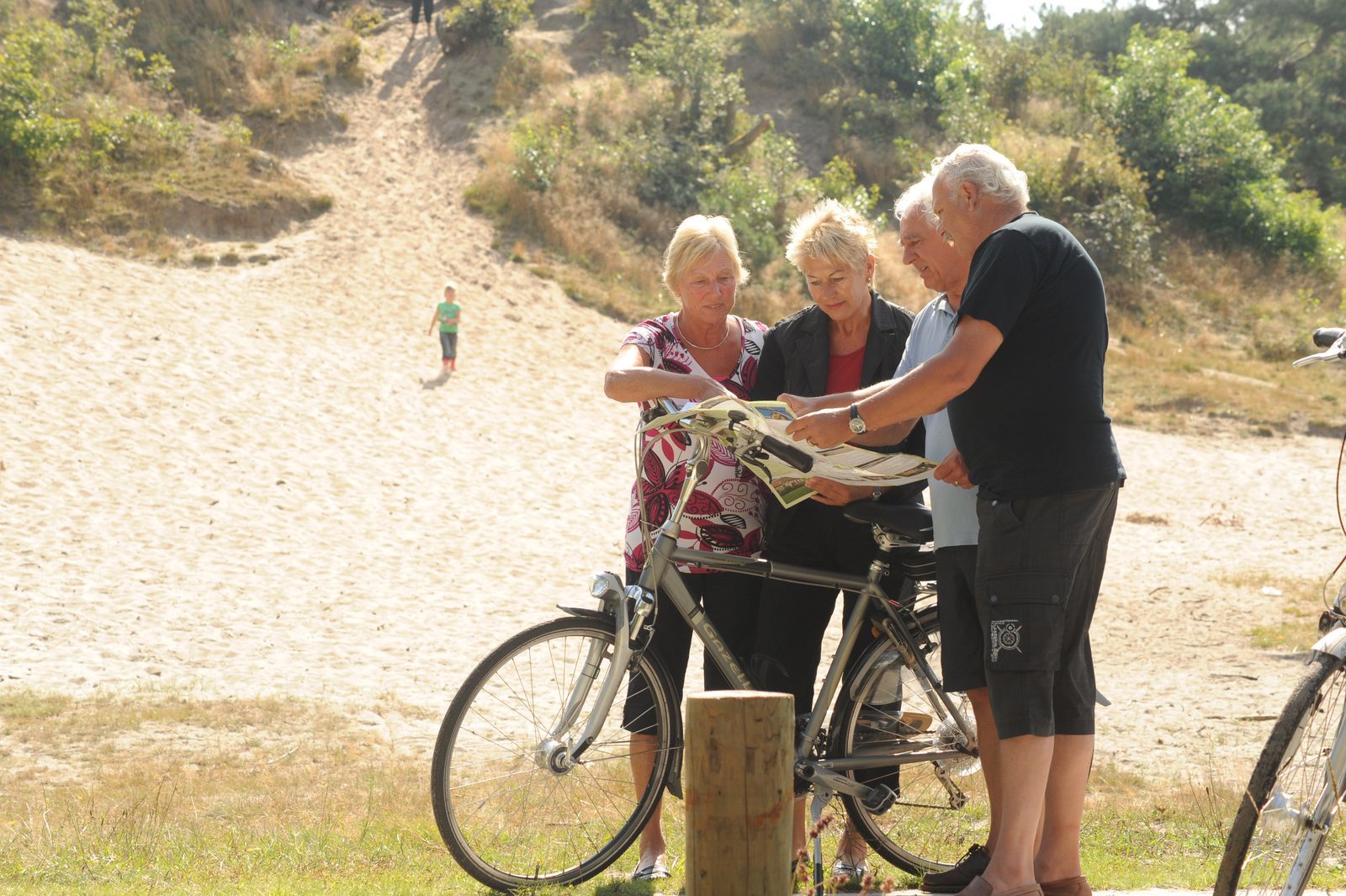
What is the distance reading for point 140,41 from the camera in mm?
27781

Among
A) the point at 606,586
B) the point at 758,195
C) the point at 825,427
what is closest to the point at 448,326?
the point at 758,195

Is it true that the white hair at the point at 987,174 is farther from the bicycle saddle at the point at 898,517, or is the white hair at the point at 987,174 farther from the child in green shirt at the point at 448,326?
the child in green shirt at the point at 448,326

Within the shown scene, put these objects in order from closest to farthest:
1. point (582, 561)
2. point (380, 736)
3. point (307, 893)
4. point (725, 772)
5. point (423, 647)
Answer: point (725, 772) < point (307, 893) < point (380, 736) < point (423, 647) < point (582, 561)

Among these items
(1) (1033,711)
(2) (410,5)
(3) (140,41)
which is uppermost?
(2) (410,5)

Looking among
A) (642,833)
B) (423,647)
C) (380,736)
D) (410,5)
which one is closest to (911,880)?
(642,833)

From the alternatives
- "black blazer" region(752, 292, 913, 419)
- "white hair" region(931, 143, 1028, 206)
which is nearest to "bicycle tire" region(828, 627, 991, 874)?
"black blazer" region(752, 292, 913, 419)

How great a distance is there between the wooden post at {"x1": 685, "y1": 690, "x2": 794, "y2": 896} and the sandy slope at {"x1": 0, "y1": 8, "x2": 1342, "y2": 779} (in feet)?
16.6

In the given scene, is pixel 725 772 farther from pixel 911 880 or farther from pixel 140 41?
pixel 140 41

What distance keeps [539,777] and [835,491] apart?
1.25 meters

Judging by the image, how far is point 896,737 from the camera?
4043mm

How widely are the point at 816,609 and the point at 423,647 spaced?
6336mm

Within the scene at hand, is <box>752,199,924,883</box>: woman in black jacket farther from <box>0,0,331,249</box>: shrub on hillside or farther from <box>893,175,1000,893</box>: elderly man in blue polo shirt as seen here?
<box>0,0,331,249</box>: shrub on hillside

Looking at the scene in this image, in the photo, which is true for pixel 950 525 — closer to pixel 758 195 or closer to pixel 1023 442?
pixel 1023 442

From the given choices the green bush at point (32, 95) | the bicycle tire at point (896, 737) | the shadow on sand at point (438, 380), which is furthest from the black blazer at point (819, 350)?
the green bush at point (32, 95)
